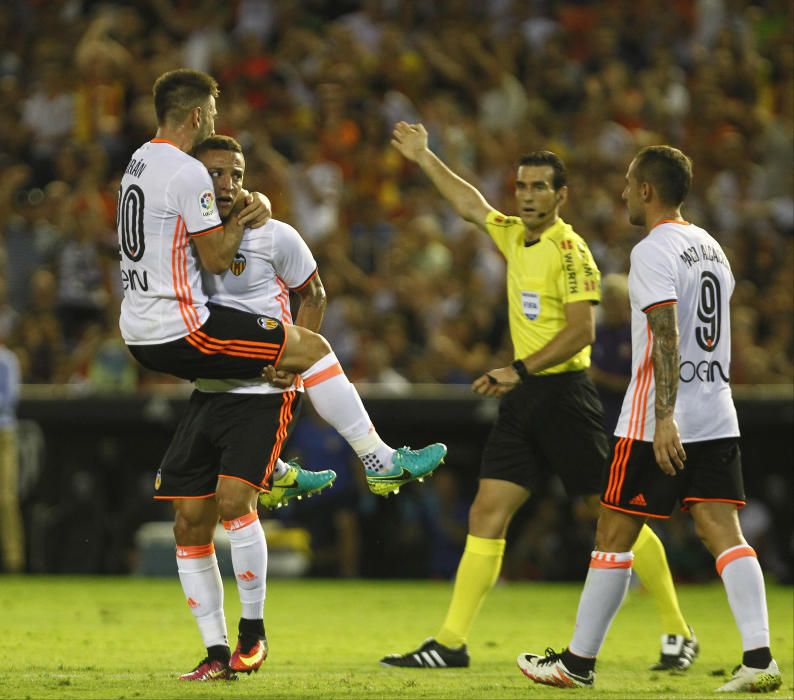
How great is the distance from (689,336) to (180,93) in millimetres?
2533

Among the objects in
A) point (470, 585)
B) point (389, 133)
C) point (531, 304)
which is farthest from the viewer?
point (389, 133)

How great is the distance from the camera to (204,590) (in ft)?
23.5

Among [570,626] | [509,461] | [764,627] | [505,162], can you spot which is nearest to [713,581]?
[570,626]

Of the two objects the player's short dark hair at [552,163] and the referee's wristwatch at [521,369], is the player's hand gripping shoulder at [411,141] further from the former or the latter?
the referee's wristwatch at [521,369]

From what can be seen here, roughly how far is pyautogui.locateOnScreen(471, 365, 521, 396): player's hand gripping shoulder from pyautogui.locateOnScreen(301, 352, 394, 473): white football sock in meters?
0.60

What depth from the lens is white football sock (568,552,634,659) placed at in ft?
22.4

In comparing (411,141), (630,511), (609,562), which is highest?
(411,141)

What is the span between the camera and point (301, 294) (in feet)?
24.6

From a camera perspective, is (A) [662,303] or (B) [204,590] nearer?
(A) [662,303]

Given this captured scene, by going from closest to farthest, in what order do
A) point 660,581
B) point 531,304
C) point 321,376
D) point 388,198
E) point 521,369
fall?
point 321,376, point 521,369, point 531,304, point 660,581, point 388,198

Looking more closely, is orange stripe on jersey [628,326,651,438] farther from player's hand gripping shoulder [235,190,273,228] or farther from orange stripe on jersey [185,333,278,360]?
player's hand gripping shoulder [235,190,273,228]

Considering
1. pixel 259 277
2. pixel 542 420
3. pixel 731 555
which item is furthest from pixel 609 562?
pixel 259 277

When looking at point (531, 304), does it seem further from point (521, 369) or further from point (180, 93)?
point (180, 93)

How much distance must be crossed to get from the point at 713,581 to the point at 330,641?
582cm
